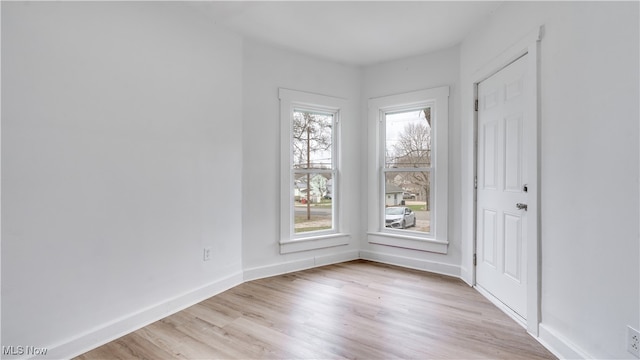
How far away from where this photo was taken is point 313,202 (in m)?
3.79

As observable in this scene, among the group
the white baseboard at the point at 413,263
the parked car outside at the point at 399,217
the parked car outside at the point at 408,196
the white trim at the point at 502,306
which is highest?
the parked car outside at the point at 408,196

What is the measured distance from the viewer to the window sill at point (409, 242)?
3.47 m

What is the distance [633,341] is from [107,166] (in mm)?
3072

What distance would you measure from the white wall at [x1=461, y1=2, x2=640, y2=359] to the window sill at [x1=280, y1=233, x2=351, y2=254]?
2.24 metres

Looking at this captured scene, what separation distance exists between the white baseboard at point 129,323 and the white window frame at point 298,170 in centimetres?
89

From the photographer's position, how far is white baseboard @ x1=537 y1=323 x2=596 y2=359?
68.1 inches

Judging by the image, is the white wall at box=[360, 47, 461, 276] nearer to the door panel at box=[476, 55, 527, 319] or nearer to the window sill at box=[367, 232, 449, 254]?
the window sill at box=[367, 232, 449, 254]

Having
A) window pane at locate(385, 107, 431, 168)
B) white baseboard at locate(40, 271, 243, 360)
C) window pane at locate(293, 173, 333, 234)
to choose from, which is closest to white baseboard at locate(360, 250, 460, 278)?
window pane at locate(293, 173, 333, 234)

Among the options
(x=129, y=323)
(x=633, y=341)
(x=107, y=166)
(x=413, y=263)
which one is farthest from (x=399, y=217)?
(x=107, y=166)

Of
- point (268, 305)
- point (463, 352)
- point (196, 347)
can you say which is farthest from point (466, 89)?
point (196, 347)

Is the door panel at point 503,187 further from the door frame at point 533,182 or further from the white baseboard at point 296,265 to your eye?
the white baseboard at point 296,265

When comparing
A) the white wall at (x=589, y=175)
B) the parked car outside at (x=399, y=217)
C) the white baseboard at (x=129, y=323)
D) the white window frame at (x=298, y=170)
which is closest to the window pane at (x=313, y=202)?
the white window frame at (x=298, y=170)

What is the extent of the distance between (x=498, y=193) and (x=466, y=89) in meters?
1.19

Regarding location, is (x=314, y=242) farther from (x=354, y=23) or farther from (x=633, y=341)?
(x=633, y=341)
